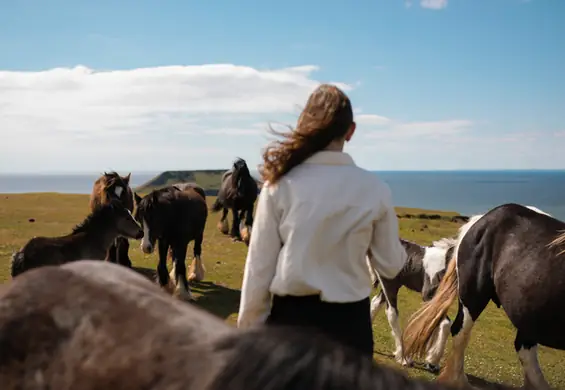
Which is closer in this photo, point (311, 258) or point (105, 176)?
point (311, 258)

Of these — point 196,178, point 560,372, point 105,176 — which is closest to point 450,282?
point 560,372

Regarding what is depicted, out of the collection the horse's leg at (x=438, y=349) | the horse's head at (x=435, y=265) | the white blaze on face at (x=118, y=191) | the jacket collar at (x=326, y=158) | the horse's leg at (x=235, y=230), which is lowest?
the horse's leg at (x=438, y=349)

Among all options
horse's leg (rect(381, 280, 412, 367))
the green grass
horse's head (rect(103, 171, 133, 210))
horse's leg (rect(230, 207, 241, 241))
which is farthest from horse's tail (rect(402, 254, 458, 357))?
horse's leg (rect(230, 207, 241, 241))

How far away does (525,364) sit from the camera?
6691 millimetres

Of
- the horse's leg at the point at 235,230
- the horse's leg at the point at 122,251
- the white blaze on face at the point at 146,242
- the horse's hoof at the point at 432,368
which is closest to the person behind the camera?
the horse's hoof at the point at 432,368

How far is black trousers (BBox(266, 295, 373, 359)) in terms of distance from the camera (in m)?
2.88

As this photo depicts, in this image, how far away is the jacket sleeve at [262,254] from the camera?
112 inches

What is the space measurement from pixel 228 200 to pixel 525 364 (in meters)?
9.38

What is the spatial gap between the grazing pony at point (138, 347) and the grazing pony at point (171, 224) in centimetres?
763

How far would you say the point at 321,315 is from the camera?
2883 millimetres

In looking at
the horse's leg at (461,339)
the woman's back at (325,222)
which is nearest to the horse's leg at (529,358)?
the horse's leg at (461,339)

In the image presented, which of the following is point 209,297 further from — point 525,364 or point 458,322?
point 525,364

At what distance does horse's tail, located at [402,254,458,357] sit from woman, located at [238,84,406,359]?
15.5 ft

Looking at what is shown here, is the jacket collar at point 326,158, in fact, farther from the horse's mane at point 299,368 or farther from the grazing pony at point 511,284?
the grazing pony at point 511,284
